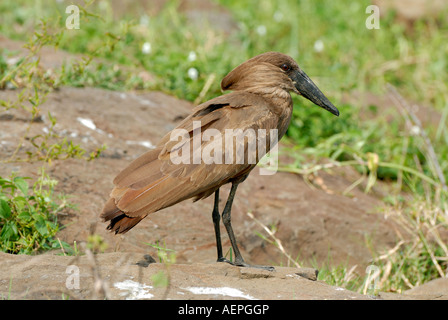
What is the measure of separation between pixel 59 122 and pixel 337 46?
533 cm

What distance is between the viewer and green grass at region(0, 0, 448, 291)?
587 centimetres

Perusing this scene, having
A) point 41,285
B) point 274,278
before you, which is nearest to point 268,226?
point 274,278

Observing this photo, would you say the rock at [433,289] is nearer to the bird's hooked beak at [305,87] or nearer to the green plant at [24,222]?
the bird's hooked beak at [305,87]

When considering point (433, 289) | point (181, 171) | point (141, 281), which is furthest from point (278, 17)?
point (141, 281)

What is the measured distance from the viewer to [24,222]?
436 cm

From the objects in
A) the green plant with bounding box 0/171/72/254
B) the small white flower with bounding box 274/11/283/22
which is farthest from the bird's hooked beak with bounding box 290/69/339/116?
the small white flower with bounding box 274/11/283/22

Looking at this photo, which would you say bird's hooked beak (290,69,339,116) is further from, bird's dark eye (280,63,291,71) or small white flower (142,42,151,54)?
small white flower (142,42,151,54)

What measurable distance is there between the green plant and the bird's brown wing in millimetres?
A: 732

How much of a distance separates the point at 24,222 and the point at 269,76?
1.95 meters

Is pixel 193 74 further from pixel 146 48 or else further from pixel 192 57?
pixel 146 48

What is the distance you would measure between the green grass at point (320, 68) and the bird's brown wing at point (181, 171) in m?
1.19

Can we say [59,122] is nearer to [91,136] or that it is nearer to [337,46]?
[91,136]

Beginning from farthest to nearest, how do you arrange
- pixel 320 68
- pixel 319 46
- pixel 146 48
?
pixel 319 46
pixel 320 68
pixel 146 48

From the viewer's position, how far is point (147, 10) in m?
10.7
